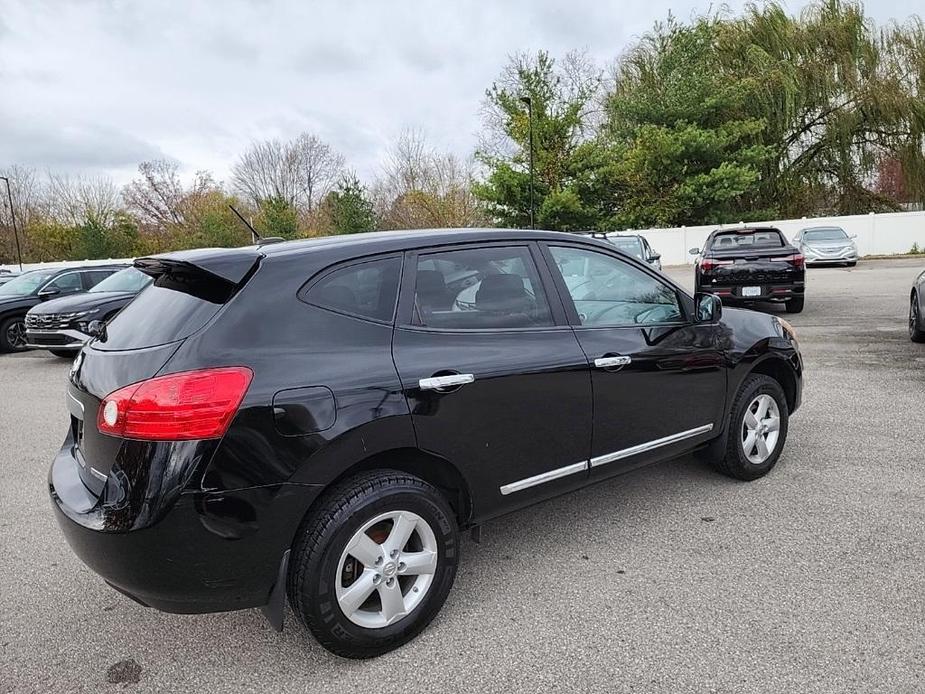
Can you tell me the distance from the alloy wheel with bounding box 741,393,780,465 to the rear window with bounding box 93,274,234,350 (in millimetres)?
3218

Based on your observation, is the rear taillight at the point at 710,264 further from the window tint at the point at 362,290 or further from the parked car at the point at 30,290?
the parked car at the point at 30,290

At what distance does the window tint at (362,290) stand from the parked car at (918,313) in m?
8.09

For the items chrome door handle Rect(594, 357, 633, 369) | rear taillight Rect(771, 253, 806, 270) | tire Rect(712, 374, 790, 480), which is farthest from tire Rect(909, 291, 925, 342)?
chrome door handle Rect(594, 357, 633, 369)

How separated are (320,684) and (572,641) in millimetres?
989

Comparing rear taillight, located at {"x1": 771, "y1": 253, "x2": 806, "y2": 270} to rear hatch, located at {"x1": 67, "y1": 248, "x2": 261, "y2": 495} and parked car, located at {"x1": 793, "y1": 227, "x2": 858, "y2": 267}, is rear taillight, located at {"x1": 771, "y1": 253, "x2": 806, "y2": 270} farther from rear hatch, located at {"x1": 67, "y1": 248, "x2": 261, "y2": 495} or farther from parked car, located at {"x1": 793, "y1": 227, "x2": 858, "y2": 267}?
parked car, located at {"x1": 793, "y1": 227, "x2": 858, "y2": 267}

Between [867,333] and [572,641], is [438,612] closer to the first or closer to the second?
[572,641]

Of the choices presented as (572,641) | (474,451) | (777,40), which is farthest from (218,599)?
(777,40)

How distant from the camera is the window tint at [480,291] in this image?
9.42ft

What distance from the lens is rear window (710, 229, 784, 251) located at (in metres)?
12.0

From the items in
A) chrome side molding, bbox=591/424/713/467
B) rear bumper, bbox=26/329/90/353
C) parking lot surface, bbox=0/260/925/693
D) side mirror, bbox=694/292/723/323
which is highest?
side mirror, bbox=694/292/723/323

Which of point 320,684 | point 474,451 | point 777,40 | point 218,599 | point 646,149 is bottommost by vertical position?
point 320,684

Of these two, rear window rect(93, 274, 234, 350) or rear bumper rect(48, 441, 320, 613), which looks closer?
rear bumper rect(48, 441, 320, 613)

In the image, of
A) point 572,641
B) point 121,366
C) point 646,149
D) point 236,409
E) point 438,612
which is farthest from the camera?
point 646,149

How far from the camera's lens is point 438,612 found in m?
2.83
